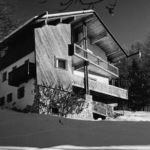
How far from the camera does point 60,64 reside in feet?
89.7

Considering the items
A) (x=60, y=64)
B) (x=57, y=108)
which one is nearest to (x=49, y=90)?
(x=57, y=108)

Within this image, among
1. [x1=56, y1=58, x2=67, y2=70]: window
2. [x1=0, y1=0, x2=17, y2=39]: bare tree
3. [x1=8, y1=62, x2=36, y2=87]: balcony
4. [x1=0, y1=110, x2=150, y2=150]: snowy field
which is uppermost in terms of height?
[x1=0, y1=0, x2=17, y2=39]: bare tree

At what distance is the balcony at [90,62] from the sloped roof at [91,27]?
219 cm

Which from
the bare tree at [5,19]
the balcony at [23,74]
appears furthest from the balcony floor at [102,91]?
the bare tree at [5,19]

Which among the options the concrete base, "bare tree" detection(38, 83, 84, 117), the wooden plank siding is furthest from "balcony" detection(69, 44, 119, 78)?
"bare tree" detection(38, 83, 84, 117)

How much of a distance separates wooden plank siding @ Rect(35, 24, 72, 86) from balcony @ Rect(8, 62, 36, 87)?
465 millimetres

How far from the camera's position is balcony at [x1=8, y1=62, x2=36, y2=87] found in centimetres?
2445

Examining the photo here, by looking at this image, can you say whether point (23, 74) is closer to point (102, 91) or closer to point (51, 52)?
point (51, 52)

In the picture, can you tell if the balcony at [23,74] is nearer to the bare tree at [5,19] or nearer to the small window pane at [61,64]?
the small window pane at [61,64]

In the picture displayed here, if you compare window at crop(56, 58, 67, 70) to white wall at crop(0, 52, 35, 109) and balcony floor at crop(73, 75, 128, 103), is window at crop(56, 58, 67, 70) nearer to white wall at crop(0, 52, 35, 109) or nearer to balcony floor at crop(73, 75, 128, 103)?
balcony floor at crop(73, 75, 128, 103)

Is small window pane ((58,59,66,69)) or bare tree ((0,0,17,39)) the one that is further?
bare tree ((0,0,17,39))

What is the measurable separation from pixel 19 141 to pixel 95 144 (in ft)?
5.39

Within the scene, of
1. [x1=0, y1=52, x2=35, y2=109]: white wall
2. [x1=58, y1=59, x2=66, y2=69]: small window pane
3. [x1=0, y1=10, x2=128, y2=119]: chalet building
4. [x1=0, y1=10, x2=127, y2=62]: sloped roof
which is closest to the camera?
[x1=0, y1=52, x2=35, y2=109]: white wall

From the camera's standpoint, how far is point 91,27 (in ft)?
103
